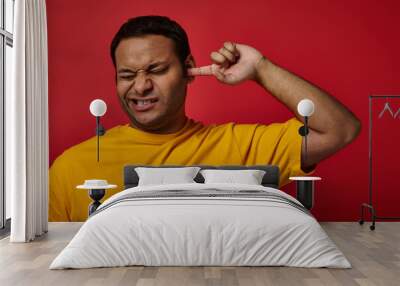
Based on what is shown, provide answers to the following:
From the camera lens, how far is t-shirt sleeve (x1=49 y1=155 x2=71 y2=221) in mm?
6910

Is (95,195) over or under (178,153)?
under

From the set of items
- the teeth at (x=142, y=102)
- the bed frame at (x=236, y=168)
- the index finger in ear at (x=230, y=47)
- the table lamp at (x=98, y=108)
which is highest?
the index finger in ear at (x=230, y=47)

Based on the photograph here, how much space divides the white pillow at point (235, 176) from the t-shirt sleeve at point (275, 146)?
416 mm

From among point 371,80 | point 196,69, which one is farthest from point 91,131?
point 371,80

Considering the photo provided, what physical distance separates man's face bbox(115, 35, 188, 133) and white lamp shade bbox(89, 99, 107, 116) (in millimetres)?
286

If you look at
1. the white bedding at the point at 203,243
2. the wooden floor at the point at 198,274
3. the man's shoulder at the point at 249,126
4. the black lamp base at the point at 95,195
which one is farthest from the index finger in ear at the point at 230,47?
the white bedding at the point at 203,243

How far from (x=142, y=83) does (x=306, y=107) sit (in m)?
1.94

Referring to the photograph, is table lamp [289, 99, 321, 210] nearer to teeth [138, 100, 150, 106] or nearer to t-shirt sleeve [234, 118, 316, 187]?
t-shirt sleeve [234, 118, 316, 187]

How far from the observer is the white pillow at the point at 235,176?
6332mm

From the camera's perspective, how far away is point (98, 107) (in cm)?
676

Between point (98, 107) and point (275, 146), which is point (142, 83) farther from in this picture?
point (275, 146)

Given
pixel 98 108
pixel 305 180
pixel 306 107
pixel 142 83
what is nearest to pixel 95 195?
pixel 98 108

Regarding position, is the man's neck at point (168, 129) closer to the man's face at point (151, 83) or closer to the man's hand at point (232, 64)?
the man's face at point (151, 83)

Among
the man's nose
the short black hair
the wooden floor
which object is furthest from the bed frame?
the wooden floor
